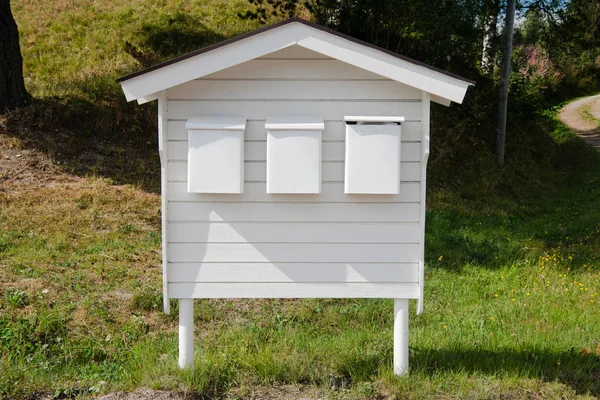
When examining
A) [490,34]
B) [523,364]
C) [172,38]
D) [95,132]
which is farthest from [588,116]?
[523,364]

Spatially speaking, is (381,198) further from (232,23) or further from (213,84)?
(232,23)

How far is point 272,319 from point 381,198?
229 centimetres

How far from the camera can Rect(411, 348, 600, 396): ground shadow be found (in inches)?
177

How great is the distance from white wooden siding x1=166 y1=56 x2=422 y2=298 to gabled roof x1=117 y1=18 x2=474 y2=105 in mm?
166

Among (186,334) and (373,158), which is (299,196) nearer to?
(373,158)

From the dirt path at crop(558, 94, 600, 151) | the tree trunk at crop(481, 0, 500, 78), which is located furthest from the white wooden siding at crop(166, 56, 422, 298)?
the dirt path at crop(558, 94, 600, 151)

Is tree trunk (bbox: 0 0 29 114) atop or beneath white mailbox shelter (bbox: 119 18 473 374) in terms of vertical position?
atop

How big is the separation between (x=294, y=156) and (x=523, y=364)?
256 centimetres

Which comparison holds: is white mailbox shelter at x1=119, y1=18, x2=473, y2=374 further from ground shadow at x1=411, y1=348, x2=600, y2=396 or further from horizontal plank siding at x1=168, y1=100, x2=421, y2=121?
ground shadow at x1=411, y1=348, x2=600, y2=396

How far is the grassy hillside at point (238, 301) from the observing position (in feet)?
14.6

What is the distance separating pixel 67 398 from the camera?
4289 mm

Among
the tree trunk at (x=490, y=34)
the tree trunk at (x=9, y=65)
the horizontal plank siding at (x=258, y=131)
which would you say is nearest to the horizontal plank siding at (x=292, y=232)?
the horizontal plank siding at (x=258, y=131)

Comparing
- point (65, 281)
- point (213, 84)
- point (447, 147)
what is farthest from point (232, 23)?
point (213, 84)

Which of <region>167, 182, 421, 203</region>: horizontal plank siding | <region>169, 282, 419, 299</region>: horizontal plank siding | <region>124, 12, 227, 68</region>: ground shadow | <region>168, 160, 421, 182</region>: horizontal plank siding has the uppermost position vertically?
<region>124, 12, 227, 68</region>: ground shadow
